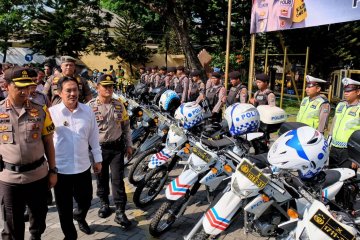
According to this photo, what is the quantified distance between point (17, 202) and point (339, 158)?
389 centimetres

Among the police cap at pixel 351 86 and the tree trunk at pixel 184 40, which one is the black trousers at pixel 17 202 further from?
the tree trunk at pixel 184 40

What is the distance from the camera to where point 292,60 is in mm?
16781

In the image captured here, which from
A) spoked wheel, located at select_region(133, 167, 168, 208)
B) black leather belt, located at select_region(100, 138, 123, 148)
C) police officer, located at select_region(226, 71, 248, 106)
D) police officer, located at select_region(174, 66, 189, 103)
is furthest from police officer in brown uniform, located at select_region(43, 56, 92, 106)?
police officer, located at select_region(174, 66, 189, 103)

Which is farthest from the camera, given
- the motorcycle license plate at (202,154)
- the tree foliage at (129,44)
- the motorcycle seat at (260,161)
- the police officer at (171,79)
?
the tree foliage at (129,44)

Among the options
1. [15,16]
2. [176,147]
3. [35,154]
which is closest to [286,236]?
[176,147]

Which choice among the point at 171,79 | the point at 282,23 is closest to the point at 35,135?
the point at 282,23

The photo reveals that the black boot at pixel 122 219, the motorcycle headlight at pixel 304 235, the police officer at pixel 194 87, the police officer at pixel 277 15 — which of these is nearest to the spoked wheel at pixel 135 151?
the black boot at pixel 122 219

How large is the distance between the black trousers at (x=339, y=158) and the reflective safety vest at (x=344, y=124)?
0.07 meters

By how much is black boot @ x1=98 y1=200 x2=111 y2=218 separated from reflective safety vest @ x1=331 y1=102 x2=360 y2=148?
3107 mm

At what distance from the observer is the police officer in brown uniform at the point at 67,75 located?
4.74 m

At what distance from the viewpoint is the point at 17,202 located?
2.90 m

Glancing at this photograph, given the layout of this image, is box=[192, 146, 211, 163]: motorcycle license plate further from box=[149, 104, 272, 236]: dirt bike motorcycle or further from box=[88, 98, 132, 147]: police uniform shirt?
box=[88, 98, 132, 147]: police uniform shirt

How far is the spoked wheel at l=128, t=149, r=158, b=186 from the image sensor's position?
491 cm

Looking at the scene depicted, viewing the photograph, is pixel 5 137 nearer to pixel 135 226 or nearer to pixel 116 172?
pixel 116 172
